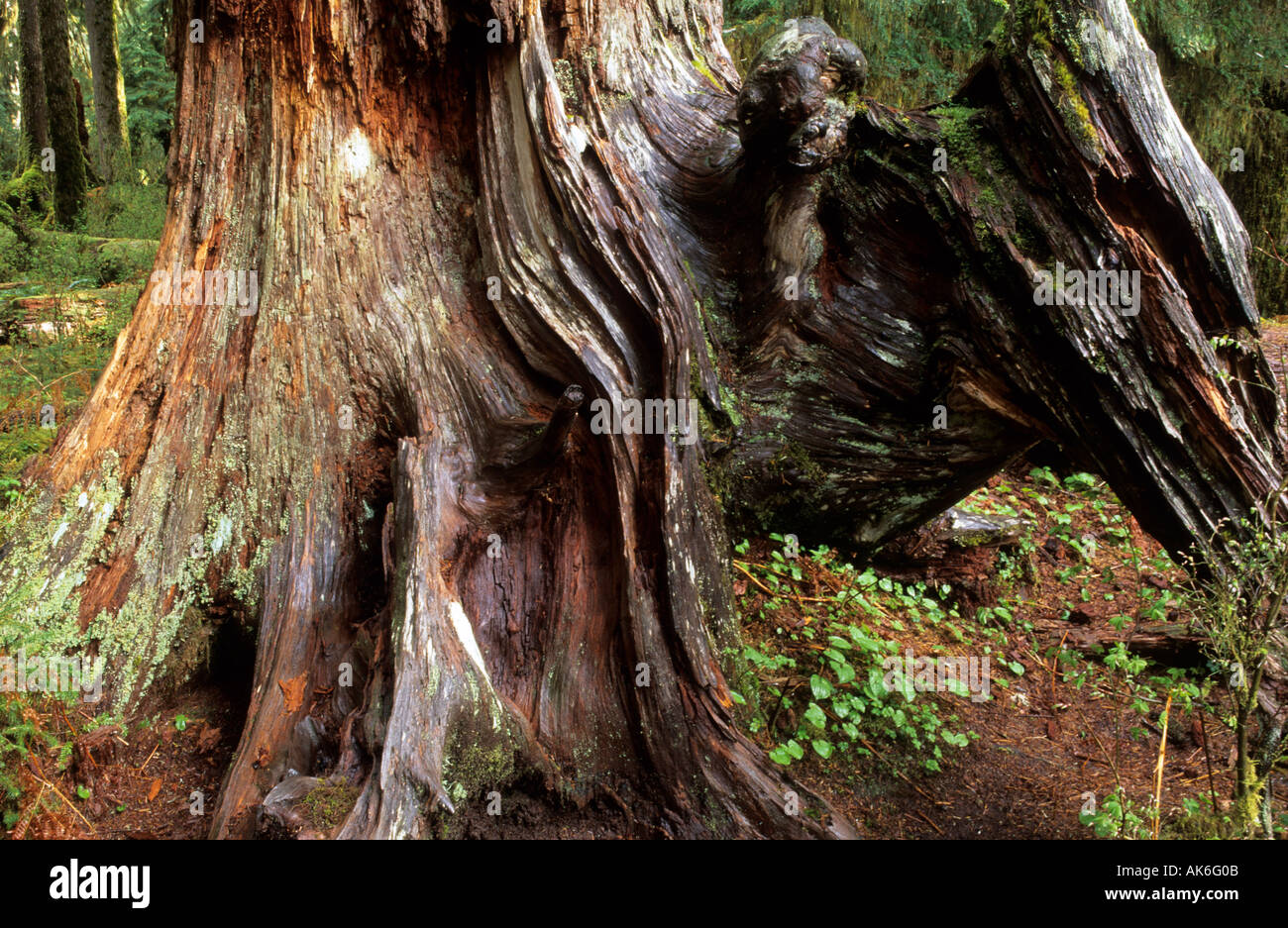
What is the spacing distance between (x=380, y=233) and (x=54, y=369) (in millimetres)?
4608

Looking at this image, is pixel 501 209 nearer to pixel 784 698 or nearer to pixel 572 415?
pixel 572 415

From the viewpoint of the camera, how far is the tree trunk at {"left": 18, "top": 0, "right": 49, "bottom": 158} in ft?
41.5

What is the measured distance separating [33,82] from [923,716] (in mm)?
15369

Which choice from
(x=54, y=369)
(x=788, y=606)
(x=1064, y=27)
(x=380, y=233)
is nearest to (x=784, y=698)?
(x=788, y=606)

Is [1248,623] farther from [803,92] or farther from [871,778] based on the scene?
[803,92]

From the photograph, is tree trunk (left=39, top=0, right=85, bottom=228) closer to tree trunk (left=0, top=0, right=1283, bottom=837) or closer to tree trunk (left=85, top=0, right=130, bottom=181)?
tree trunk (left=85, top=0, right=130, bottom=181)

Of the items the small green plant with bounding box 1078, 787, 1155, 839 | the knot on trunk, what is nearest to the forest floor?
the small green plant with bounding box 1078, 787, 1155, 839

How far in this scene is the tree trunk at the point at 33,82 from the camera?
12641 mm

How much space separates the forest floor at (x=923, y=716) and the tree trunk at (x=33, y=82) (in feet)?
33.1

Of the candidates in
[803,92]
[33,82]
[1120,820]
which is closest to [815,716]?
[1120,820]

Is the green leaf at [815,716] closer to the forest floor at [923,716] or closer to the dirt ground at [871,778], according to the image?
the forest floor at [923,716]

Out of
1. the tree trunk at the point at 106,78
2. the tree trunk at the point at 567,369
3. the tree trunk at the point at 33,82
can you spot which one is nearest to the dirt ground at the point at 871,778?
the tree trunk at the point at 567,369

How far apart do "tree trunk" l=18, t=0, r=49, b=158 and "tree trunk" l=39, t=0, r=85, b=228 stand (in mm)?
424
